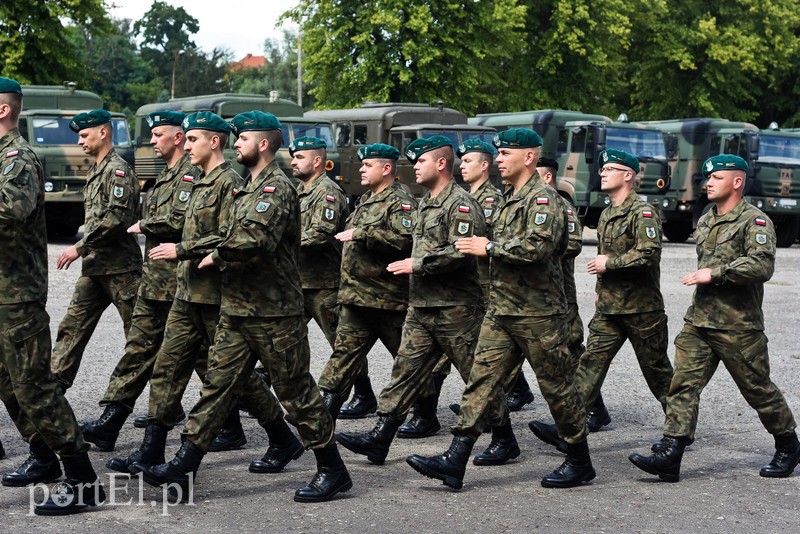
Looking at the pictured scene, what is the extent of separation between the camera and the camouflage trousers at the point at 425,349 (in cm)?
689

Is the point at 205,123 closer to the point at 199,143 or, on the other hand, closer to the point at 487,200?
the point at 199,143

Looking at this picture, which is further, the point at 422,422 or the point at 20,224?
the point at 422,422

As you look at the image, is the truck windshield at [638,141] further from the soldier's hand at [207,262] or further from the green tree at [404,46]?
the soldier's hand at [207,262]

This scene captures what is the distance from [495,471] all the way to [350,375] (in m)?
1.26

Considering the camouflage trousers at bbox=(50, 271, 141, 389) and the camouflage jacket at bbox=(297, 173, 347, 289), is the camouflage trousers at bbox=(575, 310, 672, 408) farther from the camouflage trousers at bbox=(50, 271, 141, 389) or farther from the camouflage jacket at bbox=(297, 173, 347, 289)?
the camouflage trousers at bbox=(50, 271, 141, 389)

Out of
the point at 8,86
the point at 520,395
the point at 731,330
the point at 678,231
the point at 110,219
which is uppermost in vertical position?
the point at 8,86

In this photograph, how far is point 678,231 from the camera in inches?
1086

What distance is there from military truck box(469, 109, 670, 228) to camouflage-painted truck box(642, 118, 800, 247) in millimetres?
456

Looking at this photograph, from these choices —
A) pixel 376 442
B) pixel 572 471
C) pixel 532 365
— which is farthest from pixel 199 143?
pixel 572 471

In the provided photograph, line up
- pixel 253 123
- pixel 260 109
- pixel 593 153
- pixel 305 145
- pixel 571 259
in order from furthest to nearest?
pixel 593 153 → pixel 260 109 → pixel 305 145 → pixel 571 259 → pixel 253 123

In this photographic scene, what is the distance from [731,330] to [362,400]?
8.81 feet

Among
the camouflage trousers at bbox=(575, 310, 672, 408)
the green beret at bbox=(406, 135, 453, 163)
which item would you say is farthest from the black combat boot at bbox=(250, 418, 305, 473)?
the camouflage trousers at bbox=(575, 310, 672, 408)

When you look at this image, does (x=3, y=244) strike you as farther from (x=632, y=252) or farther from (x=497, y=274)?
(x=632, y=252)

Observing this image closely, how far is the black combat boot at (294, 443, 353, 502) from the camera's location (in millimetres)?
5992
